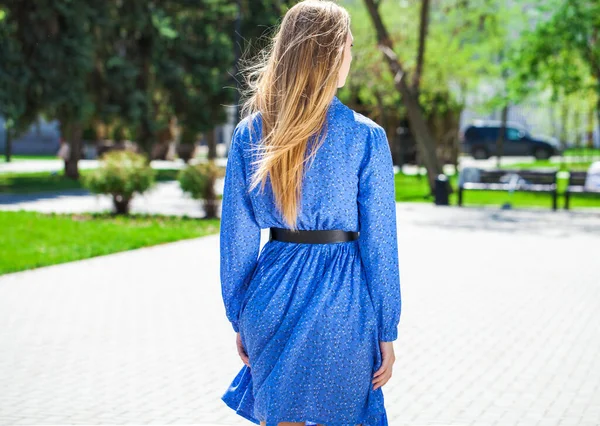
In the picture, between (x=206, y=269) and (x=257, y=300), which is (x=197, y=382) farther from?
(x=206, y=269)

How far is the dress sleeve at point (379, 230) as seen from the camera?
3.00 meters

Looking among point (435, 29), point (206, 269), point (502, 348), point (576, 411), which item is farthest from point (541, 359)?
point (435, 29)

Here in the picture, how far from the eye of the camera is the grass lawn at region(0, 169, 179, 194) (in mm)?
25455

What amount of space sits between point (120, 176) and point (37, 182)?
469 inches

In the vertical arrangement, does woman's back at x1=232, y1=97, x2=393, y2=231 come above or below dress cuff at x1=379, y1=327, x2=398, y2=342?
above

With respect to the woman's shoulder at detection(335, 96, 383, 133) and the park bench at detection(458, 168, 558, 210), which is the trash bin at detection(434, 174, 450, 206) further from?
the woman's shoulder at detection(335, 96, 383, 133)

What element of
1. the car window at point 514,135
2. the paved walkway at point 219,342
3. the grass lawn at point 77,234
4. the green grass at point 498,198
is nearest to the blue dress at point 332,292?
the paved walkway at point 219,342

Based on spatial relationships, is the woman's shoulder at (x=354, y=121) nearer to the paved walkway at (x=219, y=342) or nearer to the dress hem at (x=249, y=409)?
the dress hem at (x=249, y=409)

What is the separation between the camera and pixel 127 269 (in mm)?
10836

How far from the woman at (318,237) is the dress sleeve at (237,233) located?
15 millimetres

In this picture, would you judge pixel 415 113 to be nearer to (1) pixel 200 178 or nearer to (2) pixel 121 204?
(1) pixel 200 178

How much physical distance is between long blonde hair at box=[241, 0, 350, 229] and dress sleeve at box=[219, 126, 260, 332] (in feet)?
0.35

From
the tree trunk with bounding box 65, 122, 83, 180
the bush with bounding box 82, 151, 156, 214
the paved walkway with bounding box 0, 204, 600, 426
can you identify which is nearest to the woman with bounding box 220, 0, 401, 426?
the paved walkway with bounding box 0, 204, 600, 426

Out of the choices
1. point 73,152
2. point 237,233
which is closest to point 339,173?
point 237,233
